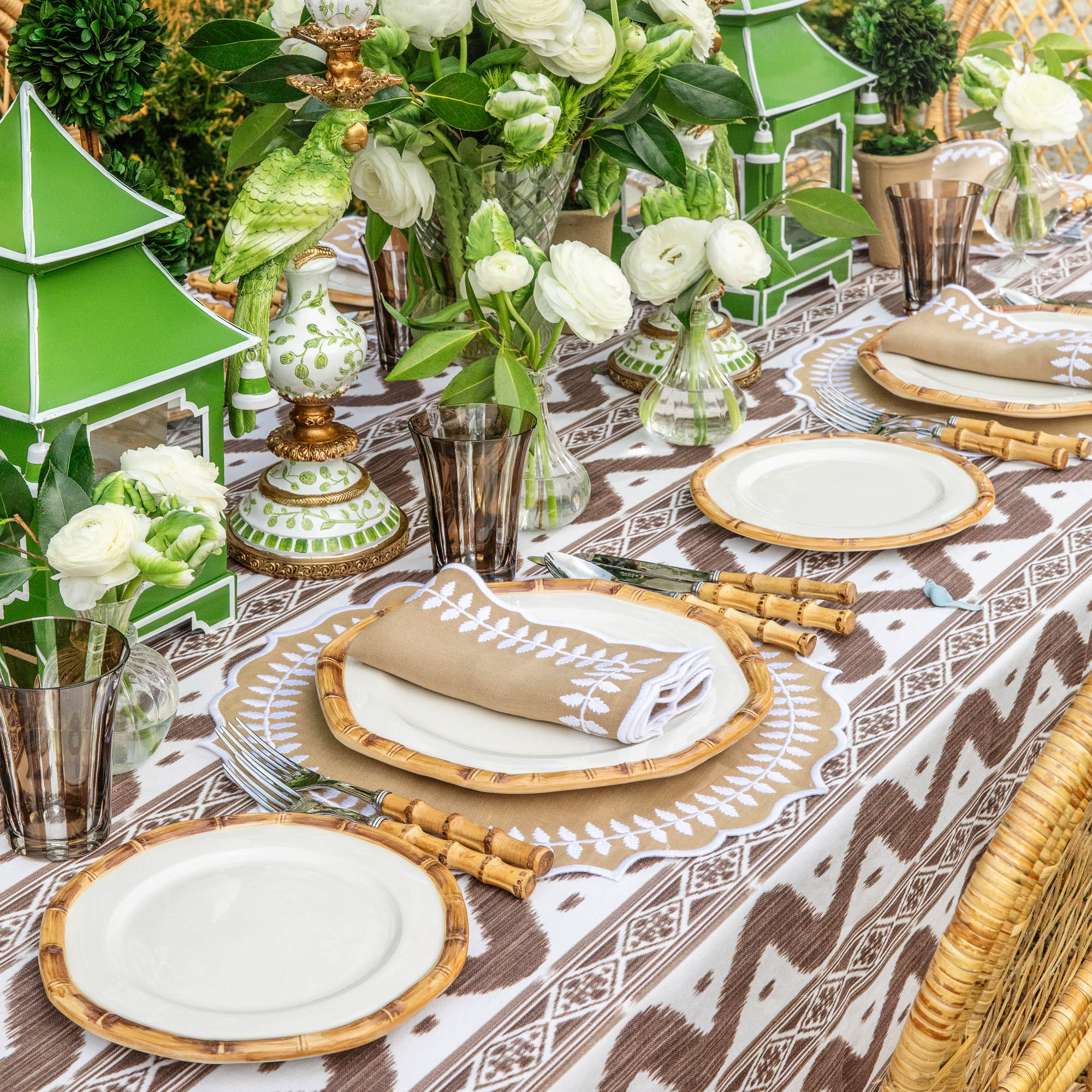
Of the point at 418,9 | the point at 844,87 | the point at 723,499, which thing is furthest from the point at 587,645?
the point at 844,87

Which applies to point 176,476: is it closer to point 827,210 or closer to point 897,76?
point 827,210

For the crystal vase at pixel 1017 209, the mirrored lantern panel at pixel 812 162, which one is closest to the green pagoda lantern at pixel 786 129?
the mirrored lantern panel at pixel 812 162

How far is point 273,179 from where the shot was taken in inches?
39.6

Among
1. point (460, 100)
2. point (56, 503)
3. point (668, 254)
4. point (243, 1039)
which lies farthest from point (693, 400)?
point (243, 1039)

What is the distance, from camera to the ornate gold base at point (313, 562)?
1106 millimetres

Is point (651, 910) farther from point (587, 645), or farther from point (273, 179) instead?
point (273, 179)

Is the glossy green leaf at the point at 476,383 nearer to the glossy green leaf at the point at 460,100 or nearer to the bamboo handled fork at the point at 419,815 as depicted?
the glossy green leaf at the point at 460,100

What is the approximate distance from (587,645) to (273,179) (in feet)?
1.46

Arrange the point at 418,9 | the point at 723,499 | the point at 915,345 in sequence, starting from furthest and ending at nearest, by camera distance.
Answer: the point at 915,345 < the point at 723,499 < the point at 418,9

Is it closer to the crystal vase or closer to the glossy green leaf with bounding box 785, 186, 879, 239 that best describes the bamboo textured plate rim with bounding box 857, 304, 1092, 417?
the glossy green leaf with bounding box 785, 186, 879, 239

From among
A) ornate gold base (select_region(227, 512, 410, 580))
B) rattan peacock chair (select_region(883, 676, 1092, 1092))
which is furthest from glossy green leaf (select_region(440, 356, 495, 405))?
rattan peacock chair (select_region(883, 676, 1092, 1092))

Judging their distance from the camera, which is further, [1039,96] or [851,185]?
[851,185]

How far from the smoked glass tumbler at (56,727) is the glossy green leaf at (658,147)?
26.3 inches

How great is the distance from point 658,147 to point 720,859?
671mm
